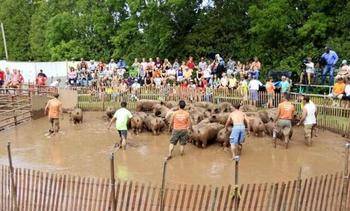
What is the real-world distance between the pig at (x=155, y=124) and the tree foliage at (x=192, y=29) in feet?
49.6

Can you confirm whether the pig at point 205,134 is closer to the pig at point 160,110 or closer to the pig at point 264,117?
the pig at point 264,117

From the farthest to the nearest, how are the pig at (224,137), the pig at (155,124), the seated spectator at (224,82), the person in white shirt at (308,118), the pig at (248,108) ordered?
the seated spectator at (224,82)
the pig at (248,108)
the pig at (155,124)
the person in white shirt at (308,118)
the pig at (224,137)

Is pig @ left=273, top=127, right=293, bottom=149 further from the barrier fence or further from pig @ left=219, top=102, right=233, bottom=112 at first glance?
pig @ left=219, top=102, right=233, bottom=112

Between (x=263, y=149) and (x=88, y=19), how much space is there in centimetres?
3407

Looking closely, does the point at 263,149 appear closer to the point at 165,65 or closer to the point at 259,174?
the point at 259,174

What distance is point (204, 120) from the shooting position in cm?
2231

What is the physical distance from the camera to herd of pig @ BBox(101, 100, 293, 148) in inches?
813

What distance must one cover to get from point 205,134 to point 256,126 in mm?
2720

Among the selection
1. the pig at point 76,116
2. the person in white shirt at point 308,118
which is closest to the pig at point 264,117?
the person in white shirt at point 308,118

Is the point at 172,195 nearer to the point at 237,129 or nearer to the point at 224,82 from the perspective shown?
the point at 237,129

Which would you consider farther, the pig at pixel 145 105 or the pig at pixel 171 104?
the pig at pixel 145 105

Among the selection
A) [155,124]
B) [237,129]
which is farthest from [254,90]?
[237,129]

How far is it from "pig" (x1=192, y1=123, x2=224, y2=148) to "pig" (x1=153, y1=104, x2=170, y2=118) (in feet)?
15.1

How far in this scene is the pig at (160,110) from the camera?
2539 centimetres
